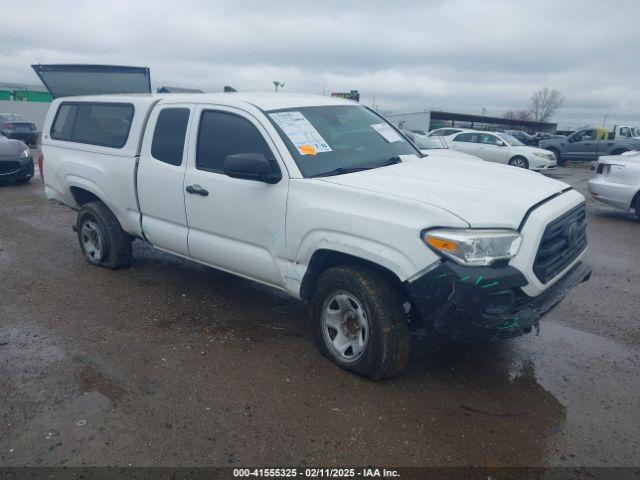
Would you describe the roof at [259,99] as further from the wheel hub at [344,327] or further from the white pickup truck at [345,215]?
the wheel hub at [344,327]

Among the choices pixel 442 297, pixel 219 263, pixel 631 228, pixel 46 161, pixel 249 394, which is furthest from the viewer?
pixel 631 228

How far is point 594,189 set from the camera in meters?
9.66

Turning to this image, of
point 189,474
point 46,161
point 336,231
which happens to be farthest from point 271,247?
point 46,161

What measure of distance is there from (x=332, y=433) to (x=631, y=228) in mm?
8194

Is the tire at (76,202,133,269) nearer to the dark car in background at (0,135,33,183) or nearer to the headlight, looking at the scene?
the headlight

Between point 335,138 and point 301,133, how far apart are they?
1.06ft

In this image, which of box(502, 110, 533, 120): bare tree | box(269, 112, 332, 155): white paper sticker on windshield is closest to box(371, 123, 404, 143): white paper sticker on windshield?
box(269, 112, 332, 155): white paper sticker on windshield

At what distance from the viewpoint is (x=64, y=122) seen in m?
6.14

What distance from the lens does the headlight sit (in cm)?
299

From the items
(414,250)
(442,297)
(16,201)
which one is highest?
(414,250)

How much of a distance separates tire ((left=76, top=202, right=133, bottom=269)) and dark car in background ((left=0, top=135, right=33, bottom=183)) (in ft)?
23.6

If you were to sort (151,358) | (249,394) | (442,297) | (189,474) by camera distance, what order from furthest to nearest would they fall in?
(151,358)
(249,394)
(442,297)
(189,474)

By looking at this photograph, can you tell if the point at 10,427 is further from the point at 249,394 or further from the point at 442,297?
the point at 442,297

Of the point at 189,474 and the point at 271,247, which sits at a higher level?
the point at 271,247
